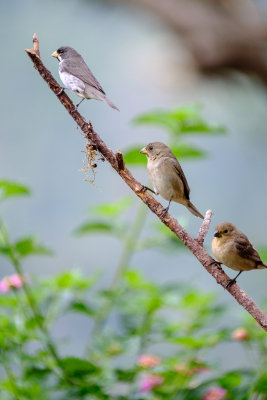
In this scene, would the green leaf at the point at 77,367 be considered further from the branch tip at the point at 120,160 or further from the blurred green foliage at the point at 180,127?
the branch tip at the point at 120,160

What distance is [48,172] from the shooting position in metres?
3.43

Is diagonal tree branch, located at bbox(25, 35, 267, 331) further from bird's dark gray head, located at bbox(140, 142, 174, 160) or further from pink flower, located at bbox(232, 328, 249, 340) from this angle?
pink flower, located at bbox(232, 328, 249, 340)

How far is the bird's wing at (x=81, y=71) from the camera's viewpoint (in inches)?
33.9

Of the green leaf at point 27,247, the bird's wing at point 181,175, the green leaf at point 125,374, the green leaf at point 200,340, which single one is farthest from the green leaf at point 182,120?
the green leaf at point 125,374

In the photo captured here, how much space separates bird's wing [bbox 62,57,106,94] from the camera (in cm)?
86

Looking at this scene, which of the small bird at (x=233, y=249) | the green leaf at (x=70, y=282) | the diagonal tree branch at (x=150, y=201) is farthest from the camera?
the green leaf at (x=70, y=282)

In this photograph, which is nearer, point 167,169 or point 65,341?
point 167,169

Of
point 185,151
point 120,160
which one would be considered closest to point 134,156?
point 185,151

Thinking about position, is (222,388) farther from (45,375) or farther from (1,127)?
(1,127)

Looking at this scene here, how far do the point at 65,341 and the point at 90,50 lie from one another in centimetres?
230

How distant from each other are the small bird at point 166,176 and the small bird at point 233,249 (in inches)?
2.9

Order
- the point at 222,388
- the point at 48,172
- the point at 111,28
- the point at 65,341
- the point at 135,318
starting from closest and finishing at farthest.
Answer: the point at 222,388 → the point at 65,341 → the point at 135,318 → the point at 48,172 → the point at 111,28

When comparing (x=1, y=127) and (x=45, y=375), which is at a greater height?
(x=1, y=127)

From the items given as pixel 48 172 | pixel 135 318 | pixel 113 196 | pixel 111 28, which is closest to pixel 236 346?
pixel 113 196
